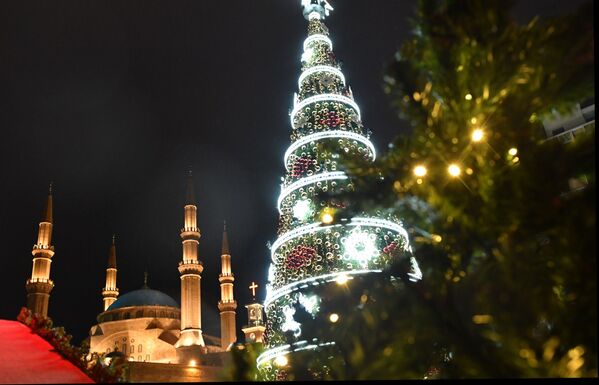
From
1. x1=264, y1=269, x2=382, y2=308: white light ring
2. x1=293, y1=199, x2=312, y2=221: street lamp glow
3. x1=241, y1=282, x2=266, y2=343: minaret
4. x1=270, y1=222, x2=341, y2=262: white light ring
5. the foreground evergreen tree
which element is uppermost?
x1=241, y1=282, x2=266, y2=343: minaret

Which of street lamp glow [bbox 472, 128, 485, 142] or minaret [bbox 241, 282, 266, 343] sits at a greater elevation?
minaret [bbox 241, 282, 266, 343]

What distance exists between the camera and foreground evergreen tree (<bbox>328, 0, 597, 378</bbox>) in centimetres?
364

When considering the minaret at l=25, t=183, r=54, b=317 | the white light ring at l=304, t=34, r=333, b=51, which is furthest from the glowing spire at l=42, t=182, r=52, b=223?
the white light ring at l=304, t=34, r=333, b=51

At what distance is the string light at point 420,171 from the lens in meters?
4.58

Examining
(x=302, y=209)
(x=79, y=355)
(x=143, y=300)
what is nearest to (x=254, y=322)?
(x=143, y=300)

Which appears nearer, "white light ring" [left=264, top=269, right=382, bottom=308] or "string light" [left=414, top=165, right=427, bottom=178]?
"string light" [left=414, top=165, right=427, bottom=178]

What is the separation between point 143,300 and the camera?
4791cm

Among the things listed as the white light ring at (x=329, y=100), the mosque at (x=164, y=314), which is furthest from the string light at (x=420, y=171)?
the mosque at (x=164, y=314)

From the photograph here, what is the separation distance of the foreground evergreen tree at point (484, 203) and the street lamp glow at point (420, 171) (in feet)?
0.04

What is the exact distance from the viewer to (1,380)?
6.04 metres

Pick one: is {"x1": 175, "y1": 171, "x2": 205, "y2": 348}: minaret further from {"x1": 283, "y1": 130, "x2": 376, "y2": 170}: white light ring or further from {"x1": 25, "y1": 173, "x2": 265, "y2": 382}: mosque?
{"x1": 283, "y1": 130, "x2": 376, "y2": 170}: white light ring

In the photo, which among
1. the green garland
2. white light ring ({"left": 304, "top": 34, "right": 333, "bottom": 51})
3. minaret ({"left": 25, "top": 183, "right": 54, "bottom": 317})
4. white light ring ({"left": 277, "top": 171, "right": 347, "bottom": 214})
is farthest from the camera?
minaret ({"left": 25, "top": 183, "right": 54, "bottom": 317})

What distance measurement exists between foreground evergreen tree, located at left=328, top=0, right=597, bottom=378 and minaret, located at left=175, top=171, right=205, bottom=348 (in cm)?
3639

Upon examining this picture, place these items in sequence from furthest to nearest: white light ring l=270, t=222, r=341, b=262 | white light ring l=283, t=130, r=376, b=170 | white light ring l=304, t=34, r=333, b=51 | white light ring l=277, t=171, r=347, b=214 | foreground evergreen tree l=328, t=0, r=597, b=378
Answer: white light ring l=304, t=34, r=333, b=51
white light ring l=283, t=130, r=376, b=170
white light ring l=277, t=171, r=347, b=214
white light ring l=270, t=222, r=341, b=262
foreground evergreen tree l=328, t=0, r=597, b=378
